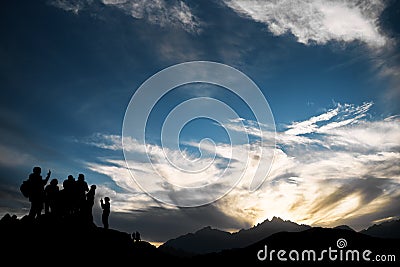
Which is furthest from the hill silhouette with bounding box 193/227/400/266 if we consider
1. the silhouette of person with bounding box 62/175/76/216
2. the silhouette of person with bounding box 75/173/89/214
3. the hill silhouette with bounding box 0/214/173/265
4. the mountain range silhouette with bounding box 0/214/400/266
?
the silhouette of person with bounding box 62/175/76/216

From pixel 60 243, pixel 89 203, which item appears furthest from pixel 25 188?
pixel 89 203

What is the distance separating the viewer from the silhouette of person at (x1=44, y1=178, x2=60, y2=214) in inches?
862

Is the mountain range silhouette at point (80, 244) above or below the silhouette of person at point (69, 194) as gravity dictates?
below

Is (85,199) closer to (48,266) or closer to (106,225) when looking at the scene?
(106,225)

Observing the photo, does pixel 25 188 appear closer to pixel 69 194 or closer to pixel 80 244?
pixel 69 194

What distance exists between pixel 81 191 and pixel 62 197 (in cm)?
150

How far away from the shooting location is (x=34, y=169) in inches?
788

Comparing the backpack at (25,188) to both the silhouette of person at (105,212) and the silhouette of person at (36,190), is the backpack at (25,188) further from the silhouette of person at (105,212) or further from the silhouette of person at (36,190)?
the silhouette of person at (105,212)

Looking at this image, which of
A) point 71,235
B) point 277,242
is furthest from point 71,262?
point 277,242

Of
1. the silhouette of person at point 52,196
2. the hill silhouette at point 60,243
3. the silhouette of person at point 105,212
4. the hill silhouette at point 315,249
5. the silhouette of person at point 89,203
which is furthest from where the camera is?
the hill silhouette at point 315,249

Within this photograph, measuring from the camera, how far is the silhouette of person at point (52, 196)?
71.9 ft

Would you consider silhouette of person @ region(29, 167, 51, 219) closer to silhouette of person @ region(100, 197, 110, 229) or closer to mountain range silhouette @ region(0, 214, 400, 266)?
mountain range silhouette @ region(0, 214, 400, 266)

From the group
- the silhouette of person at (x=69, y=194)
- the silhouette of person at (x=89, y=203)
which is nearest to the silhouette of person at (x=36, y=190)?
the silhouette of person at (x=69, y=194)

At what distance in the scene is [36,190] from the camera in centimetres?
1988
